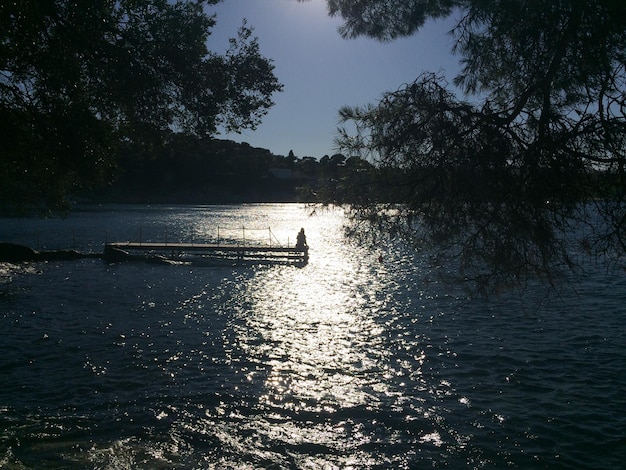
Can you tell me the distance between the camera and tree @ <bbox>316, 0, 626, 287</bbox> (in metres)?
5.53

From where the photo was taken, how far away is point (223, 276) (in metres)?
38.9

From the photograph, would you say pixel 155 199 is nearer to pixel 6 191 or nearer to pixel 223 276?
pixel 223 276

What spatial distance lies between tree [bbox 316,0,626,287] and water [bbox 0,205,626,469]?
90 centimetres

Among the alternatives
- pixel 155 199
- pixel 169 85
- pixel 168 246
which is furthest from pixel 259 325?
pixel 155 199

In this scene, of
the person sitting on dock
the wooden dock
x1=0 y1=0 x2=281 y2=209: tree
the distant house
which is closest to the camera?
x1=0 y1=0 x2=281 y2=209: tree

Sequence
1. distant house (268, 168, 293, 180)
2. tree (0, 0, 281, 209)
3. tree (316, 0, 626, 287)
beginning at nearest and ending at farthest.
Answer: tree (316, 0, 626, 287) < tree (0, 0, 281, 209) < distant house (268, 168, 293, 180)

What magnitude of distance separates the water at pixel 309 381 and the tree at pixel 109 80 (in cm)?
333

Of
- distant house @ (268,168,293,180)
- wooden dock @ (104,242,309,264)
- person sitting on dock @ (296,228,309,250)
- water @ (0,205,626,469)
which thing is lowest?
water @ (0,205,626,469)

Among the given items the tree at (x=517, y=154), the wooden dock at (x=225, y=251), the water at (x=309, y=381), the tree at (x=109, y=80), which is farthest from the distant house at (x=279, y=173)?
the tree at (x=517, y=154)

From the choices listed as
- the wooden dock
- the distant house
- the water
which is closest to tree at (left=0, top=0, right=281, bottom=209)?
the water

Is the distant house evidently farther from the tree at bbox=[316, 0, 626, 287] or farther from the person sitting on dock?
the tree at bbox=[316, 0, 626, 287]

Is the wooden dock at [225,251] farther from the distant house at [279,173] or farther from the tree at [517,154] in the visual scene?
the distant house at [279,173]

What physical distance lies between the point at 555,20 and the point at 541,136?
3.93ft

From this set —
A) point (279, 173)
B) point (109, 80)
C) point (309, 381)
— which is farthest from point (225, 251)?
point (279, 173)
